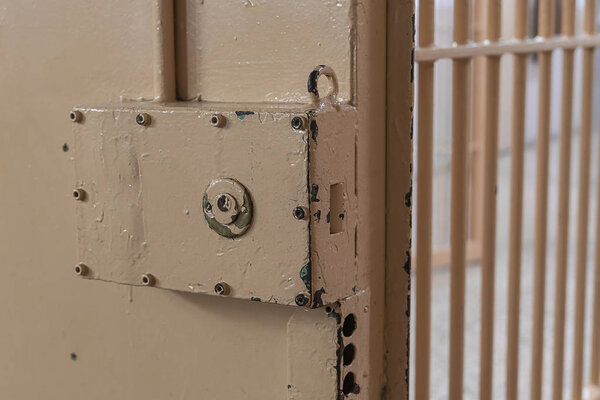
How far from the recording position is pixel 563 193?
1.25 m

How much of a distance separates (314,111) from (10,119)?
421 millimetres

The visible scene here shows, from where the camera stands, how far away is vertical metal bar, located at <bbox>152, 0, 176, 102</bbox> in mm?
706

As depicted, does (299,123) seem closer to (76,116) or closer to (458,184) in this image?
(76,116)

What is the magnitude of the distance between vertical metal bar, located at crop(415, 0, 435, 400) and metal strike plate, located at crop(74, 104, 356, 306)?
25cm

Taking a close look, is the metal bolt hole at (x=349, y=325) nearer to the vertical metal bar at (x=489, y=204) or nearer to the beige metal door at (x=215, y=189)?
the beige metal door at (x=215, y=189)

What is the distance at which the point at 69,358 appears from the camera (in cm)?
84

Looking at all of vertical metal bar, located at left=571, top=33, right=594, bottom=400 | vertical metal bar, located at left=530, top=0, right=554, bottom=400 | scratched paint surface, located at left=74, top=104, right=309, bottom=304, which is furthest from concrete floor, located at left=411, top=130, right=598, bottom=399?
scratched paint surface, located at left=74, top=104, right=309, bottom=304

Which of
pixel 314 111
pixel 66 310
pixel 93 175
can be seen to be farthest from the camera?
pixel 66 310

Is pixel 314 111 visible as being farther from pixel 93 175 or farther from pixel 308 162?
pixel 93 175

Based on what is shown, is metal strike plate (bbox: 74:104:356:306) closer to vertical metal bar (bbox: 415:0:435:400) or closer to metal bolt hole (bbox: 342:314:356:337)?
metal bolt hole (bbox: 342:314:356:337)

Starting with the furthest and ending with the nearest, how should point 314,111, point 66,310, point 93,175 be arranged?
point 66,310, point 93,175, point 314,111

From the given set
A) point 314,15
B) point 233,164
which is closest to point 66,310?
point 233,164

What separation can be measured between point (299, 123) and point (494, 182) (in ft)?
1.73

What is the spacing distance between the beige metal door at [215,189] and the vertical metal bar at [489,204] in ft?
1.07
